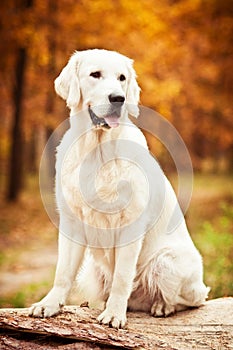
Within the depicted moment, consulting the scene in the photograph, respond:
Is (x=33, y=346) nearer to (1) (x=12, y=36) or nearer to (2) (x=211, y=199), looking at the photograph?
(1) (x=12, y=36)

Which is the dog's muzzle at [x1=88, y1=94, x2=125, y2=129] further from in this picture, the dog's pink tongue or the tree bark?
the tree bark

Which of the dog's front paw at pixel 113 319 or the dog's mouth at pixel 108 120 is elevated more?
the dog's mouth at pixel 108 120

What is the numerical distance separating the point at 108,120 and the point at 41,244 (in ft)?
22.3

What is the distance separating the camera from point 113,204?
3506 millimetres

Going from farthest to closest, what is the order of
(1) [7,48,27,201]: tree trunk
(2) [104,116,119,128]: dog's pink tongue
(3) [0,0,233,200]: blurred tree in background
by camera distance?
(1) [7,48,27,201]: tree trunk, (3) [0,0,233,200]: blurred tree in background, (2) [104,116,119,128]: dog's pink tongue

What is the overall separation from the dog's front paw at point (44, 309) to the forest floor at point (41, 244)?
A: 2.22 m

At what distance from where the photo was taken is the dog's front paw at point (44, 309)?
11.6 feet

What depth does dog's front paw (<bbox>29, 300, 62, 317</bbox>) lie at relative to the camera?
3535mm

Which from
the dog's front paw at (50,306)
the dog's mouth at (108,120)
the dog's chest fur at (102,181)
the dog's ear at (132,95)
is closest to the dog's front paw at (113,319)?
the dog's front paw at (50,306)

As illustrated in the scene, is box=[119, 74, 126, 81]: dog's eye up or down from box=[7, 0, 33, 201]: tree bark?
down

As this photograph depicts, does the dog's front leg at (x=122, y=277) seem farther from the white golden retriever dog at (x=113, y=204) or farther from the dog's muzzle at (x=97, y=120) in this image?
the dog's muzzle at (x=97, y=120)

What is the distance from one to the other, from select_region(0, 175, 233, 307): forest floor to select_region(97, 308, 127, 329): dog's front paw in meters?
1.97

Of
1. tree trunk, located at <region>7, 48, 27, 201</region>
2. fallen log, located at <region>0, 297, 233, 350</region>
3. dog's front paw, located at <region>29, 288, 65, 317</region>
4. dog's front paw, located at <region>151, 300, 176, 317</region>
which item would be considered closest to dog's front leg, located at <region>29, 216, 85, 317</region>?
dog's front paw, located at <region>29, 288, 65, 317</region>

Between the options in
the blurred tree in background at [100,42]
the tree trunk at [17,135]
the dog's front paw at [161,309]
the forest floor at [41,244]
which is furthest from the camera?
the tree trunk at [17,135]
